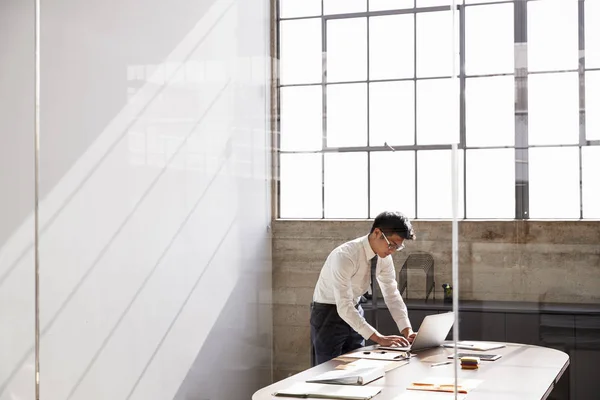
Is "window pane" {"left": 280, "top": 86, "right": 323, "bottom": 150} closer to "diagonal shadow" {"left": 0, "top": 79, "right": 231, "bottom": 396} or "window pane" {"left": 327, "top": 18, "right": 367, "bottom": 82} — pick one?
"window pane" {"left": 327, "top": 18, "right": 367, "bottom": 82}

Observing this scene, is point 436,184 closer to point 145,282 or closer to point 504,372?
point 504,372

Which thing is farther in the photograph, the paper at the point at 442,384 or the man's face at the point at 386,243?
the man's face at the point at 386,243

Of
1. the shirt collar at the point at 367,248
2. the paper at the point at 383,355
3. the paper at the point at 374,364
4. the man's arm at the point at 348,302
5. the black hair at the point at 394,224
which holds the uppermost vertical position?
the black hair at the point at 394,224

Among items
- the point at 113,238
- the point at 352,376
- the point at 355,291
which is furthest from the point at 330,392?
the point at 113,238

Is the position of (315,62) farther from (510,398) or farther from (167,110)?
(510,398)

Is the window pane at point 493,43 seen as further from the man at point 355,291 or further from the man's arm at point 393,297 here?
the man's arm at point 393,297

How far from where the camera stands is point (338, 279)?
12.4 ft

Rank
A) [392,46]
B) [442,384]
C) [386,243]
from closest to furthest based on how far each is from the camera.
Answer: [442,384] → [386,243] → [392,46]

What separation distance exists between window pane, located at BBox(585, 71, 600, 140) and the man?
35.3 inches

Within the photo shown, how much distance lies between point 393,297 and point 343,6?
Result: 55.1 inches

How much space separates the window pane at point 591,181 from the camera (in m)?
3.55

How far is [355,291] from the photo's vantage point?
3721mm

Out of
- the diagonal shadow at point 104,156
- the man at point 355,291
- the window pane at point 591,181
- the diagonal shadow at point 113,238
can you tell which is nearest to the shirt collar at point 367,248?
the man at point 355,291

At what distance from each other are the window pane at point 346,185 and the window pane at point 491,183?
48 centimetres
